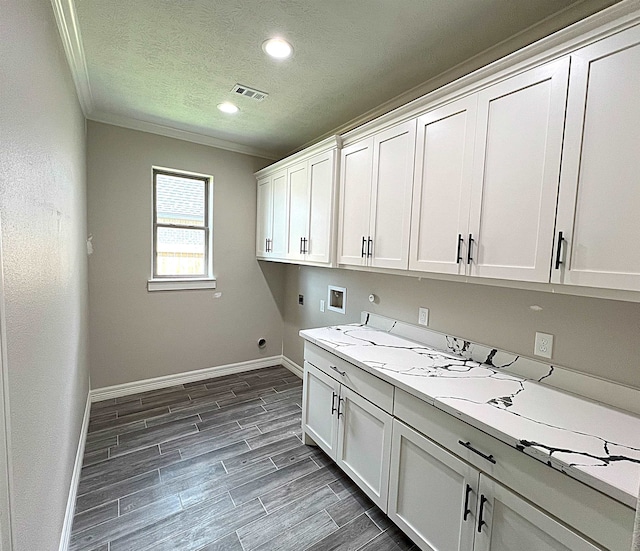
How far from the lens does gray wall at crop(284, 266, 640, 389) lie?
137cm

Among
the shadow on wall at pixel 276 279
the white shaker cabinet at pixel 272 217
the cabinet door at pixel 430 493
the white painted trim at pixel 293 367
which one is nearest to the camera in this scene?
the cabinet door at pixel 430 493

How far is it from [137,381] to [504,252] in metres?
3.56

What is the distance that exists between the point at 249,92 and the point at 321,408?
2441 mm

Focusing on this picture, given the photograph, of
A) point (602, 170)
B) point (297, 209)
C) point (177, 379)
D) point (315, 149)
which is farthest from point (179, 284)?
point (602, 170)

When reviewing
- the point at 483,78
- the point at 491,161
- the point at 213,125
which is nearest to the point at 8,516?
the point at 491,161

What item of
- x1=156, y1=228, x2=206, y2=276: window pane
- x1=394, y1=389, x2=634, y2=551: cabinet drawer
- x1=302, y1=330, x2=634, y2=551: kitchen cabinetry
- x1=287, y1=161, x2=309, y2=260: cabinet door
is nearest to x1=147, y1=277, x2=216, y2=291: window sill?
x1=156, y1=228, x2=206, y2=276: window pane

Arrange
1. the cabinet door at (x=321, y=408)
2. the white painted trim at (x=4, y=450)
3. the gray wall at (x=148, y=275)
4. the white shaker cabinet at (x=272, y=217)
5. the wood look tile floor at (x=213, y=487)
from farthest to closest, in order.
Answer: the white shaker cabinet at (x=272, y=217) < the gray wall at (x=148, y=275) < the cabinet door at (x=321, y=408) < the wood look tile floor at (x=213, y=487) < the white painted trim at (x=4, y=450)

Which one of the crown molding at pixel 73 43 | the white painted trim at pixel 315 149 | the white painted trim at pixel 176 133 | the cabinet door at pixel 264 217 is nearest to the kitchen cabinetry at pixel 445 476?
the white painted trim at pixel 315 149

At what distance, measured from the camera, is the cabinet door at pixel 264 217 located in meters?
3.55

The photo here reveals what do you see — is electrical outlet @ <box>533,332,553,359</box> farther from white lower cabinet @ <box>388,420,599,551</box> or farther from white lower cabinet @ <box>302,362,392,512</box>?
white lower cabinet @ <box>302,362,392,512</box>

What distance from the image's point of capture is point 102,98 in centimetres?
258

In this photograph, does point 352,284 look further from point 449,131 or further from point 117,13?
point 117,13

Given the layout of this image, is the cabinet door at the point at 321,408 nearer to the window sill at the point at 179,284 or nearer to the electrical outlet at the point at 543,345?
the electrical outlet at the point at 543,345

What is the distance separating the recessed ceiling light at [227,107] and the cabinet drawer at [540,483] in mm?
2631
